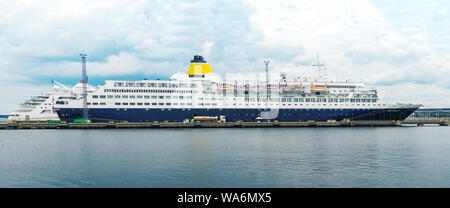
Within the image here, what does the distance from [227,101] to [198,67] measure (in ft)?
35.6

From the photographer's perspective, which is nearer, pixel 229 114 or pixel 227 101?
pixel 229 114

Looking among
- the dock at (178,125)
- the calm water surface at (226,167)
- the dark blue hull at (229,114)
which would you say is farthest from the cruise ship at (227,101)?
the calm water surface at (226,167)

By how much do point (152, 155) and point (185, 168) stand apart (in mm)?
6399

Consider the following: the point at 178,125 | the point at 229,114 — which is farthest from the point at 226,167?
the point at 229,114

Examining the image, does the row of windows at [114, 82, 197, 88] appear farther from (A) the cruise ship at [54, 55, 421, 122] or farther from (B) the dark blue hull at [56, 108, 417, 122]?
(B) the dark blue hull at [56, 108, 417, 122]

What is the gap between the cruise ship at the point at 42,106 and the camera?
70812mm

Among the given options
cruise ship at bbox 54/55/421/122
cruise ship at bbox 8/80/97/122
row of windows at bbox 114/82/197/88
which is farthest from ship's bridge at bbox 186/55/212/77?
cruise ship at bbox 8/80/97/122

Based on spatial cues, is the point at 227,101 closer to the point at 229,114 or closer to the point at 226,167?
the point at 229,114

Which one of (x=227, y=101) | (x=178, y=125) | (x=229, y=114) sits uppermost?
(x=227, y=101)

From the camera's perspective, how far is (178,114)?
68.9m

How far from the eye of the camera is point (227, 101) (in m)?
70.3
